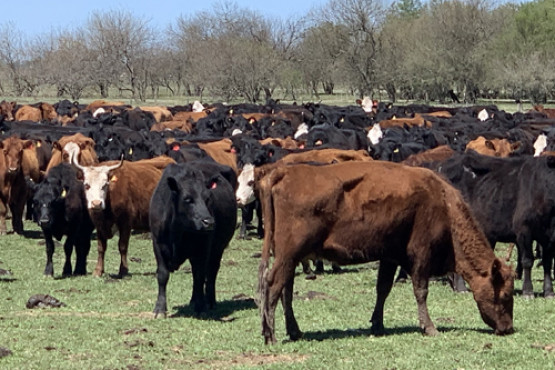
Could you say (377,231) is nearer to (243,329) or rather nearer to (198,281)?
(243,329)

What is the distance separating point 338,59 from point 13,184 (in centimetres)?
6902

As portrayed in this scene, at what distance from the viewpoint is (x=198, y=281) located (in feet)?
36.1

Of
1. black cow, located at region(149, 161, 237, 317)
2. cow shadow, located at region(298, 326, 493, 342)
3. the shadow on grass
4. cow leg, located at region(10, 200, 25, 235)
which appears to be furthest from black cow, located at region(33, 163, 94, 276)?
cow shadow, located at region(298, 326, 493, 342)

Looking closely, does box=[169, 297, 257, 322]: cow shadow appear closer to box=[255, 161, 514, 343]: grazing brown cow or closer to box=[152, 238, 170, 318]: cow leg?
box=[152, 238, 170, 318]: cow leg

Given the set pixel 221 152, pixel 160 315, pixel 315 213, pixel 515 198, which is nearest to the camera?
pixel 315 213

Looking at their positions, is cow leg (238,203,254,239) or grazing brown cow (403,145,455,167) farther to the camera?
cow leg (238,203,254,239)

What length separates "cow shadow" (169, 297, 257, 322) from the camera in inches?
415

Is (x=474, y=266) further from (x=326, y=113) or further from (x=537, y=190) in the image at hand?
(x=326, y=113)

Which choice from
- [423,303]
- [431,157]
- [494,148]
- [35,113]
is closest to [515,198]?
[423,303]

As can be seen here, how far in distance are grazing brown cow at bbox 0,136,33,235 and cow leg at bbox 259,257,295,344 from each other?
11.5m

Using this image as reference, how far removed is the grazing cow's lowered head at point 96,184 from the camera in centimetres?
1348

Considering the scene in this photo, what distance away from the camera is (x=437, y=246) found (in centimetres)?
870

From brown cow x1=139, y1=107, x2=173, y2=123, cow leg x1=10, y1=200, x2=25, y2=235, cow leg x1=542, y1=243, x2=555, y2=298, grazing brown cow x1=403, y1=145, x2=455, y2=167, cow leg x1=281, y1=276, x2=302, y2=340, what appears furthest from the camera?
brown cow x1=139, y1=107, x2=173, y2=123

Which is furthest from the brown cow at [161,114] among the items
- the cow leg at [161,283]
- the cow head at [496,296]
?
the cow head at [496,296]
